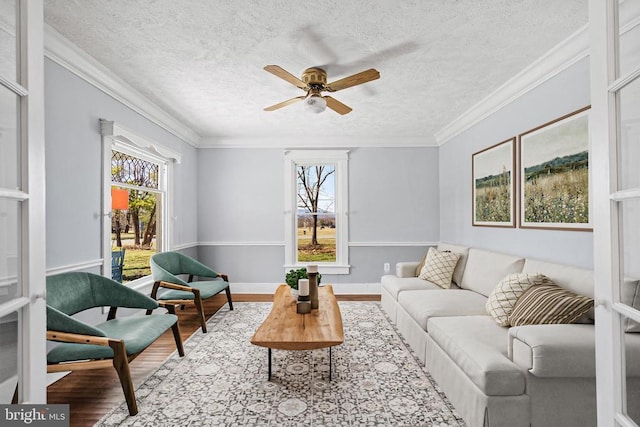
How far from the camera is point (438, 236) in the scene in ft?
17.6

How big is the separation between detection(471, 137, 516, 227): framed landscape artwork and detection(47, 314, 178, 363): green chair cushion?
10.7 ft

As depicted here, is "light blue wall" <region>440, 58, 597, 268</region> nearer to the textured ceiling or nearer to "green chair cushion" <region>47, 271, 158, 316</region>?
the textured ceiling

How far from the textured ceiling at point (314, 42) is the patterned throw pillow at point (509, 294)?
1737mm

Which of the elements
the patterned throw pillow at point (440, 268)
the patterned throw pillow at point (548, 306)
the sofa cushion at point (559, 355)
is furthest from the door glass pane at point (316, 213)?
the sofa cushion at point (559, 355)

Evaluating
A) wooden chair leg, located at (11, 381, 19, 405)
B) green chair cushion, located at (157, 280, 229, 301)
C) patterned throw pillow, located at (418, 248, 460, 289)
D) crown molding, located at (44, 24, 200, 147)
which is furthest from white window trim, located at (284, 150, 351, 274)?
wooden chair leg, located at (11, 381, 19, 405)

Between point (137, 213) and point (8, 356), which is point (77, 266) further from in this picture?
point (8, 356)

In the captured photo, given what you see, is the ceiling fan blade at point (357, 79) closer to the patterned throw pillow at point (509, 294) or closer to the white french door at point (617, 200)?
the white french door at point (617, 200)

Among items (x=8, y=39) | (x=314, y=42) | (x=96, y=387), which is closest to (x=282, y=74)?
(x=314, y=42)

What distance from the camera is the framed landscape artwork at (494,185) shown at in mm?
3369

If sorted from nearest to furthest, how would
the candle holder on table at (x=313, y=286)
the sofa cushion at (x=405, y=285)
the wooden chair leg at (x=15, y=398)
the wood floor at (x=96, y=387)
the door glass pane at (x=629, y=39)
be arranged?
the door glass pane at (x=629, y=39), the wooden chair leg at (x=15, y=398), the wood floor at (x=96, y=387), the candle holder on table at (x=313, y=286), the sofa cushion at (x=405, y=285)

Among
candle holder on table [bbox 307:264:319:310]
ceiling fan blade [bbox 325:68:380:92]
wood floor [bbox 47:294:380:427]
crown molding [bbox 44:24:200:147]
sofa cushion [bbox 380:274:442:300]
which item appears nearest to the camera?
wood floor [bbox 47:294:380:427]

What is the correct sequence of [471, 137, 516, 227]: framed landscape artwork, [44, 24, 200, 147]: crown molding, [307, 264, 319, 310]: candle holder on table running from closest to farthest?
[44, 24, 200, 147]: crown molding → [307, 264, 319, 310]: candle holder on table → [471, 137, 516, 227]: framed landscape artwork

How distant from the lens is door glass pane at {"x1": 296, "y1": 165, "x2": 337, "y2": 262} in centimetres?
545

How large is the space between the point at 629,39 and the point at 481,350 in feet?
5.37
